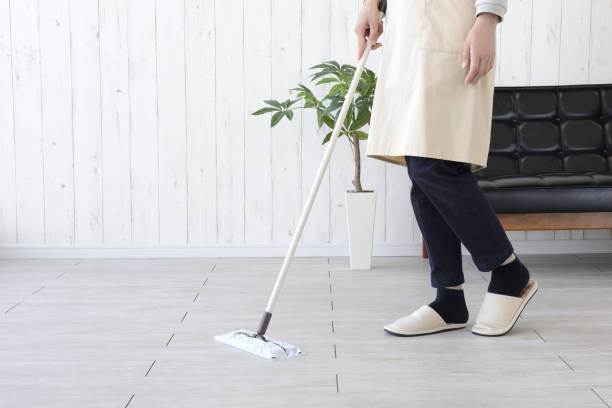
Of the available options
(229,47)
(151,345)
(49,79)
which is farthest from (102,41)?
(151,345)

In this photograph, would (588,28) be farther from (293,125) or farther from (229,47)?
(229,47)

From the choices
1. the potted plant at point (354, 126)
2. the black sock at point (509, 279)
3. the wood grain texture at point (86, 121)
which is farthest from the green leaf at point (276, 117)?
the black sock at point (509, 279)

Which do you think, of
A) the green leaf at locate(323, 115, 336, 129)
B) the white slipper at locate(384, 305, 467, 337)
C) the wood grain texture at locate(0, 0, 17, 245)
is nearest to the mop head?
the white slipper at locate(384, 305, 467, 337)

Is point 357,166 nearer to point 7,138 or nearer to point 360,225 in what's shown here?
point 360,225

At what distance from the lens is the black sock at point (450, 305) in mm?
1750

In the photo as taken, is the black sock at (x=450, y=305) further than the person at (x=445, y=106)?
Yes

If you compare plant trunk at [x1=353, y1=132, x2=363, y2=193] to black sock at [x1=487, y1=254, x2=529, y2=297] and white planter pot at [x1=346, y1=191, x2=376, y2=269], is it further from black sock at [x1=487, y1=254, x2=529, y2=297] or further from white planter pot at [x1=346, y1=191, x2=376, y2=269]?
black sock at [x1=487, y1=254, x2=529, y2=297]

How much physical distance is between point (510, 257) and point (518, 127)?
1.36 m

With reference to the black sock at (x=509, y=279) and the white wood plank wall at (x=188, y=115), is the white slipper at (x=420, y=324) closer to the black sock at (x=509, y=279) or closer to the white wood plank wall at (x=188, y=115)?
the black sock at (x=509, y=279)

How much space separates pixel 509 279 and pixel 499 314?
3.6 inches

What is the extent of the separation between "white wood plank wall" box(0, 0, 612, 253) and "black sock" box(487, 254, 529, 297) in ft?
4.30

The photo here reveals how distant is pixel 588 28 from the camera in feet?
9.82

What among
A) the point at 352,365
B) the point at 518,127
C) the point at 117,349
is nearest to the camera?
the point at 352,365

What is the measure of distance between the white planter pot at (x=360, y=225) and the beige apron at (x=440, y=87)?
1.03 meters
